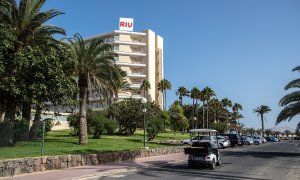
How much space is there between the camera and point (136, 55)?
107750 mm

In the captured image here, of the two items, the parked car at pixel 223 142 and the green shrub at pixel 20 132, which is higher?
the green shrub at pixel 20 132

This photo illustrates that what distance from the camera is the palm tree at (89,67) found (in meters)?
33.8

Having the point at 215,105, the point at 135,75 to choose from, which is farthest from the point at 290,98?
the point at 215,105

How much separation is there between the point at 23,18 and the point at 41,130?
10322 millimetres

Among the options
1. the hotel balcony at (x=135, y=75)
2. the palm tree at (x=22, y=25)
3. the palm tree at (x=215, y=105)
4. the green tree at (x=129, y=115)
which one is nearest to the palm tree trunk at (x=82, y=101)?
the palm tree at (x=22, y=25)

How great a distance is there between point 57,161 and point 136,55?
3497 inches

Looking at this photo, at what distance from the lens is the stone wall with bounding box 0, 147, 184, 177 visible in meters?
16.7

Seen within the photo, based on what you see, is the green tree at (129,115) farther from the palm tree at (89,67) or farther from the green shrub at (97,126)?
the palm tree at (89,67)

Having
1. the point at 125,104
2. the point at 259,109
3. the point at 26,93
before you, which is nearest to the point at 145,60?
the point at 125,104

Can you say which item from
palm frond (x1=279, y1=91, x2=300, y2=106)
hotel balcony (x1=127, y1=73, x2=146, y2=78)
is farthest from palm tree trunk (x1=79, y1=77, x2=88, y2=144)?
hotel balcony (x1=127, y1=73, x2=146, y2=78)

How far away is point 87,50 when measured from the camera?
33.8 m

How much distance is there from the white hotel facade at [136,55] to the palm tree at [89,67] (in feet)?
218

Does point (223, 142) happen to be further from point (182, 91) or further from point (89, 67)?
point (182, 91)

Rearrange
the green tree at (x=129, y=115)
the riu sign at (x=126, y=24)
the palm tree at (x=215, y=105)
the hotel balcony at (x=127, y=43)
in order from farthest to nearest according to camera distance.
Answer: the palm tree at (x=215, y=105)
the riu sign at (x=126, y=24)
the hotel balcony at (x=127, y=43)
the green tree at (x=129, y=115)
